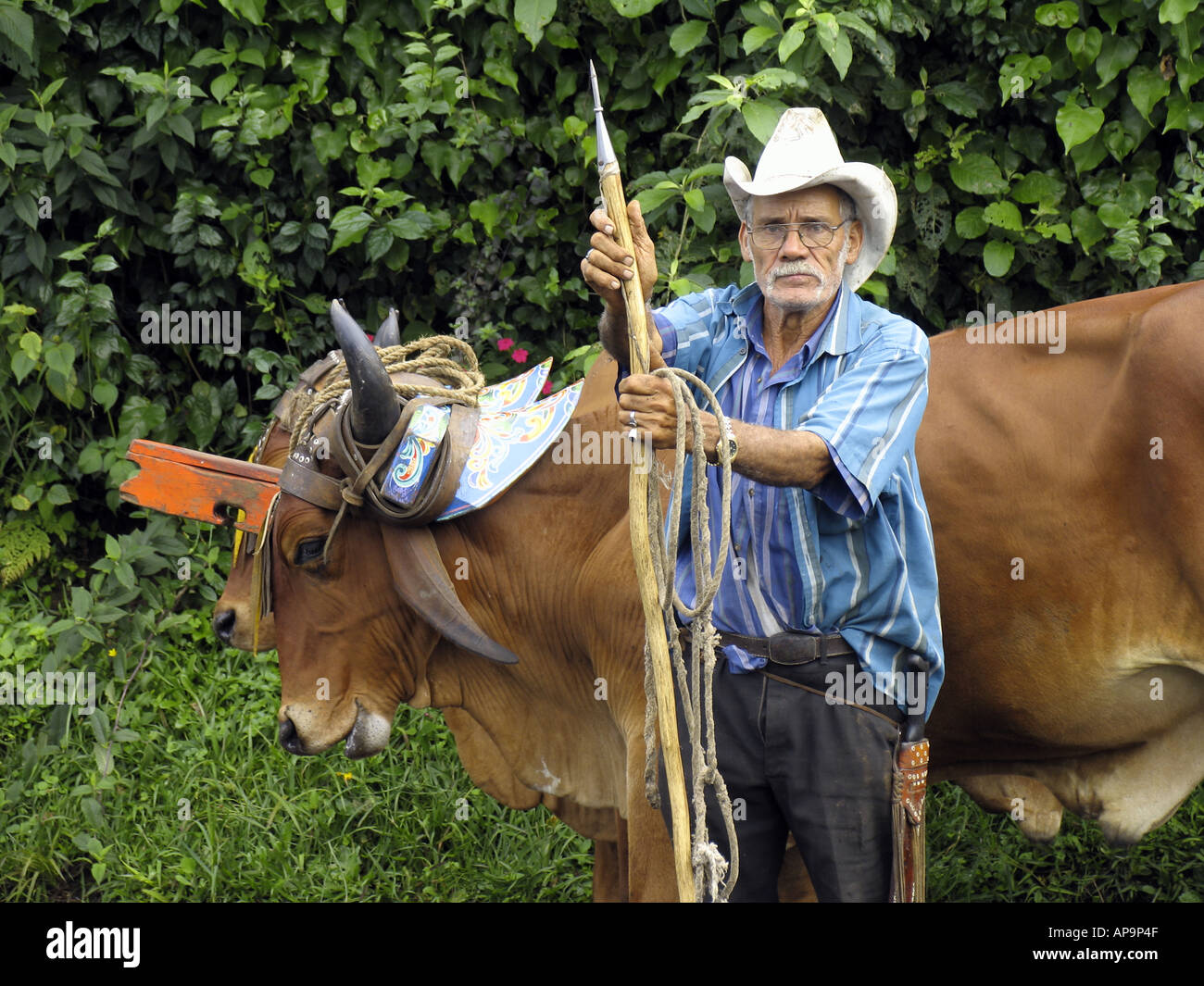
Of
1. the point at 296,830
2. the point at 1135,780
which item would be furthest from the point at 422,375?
the point at 1135,780

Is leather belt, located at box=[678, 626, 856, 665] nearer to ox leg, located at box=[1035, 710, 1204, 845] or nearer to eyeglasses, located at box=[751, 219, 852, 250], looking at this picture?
eyeglasses, located at box=[751, 219, 852, 250]

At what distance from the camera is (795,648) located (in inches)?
96.7

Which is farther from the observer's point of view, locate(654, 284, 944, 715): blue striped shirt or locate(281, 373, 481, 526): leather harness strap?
locate(281, 373, 481, 526): leather harness strap

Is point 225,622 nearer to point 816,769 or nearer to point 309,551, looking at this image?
point 309,551

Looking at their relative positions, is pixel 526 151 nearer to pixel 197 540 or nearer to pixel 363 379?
pixel 197 540

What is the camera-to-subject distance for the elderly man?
2.45m

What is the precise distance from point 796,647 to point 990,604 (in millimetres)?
822

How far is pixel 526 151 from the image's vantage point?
16.7ft

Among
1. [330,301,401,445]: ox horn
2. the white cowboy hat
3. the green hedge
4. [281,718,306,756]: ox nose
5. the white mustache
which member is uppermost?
the green hedge

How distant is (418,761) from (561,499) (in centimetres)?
159

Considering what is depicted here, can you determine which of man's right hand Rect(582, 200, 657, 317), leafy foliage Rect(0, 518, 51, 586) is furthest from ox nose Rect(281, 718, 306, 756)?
leafy foliage Rect(0, 518, 51, 586)

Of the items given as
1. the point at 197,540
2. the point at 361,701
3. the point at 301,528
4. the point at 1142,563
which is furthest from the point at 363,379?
the point at 197,540

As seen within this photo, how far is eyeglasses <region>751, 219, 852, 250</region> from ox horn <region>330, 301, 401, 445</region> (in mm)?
937

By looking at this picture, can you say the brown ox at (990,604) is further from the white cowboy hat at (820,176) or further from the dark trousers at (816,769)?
the white cowboy hat at (820,176)
